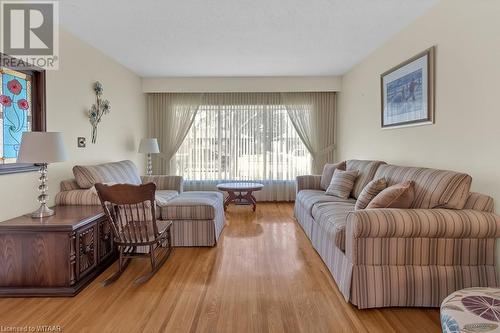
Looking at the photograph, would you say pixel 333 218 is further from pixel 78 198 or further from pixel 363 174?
pixel 78 198

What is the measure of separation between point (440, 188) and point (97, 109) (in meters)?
4.11

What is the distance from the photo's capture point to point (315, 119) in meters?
6.08

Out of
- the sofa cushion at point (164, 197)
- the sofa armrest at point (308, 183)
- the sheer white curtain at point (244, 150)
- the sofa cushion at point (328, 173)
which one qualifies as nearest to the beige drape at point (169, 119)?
Answer: the sheer white curtain at point (244, 150)

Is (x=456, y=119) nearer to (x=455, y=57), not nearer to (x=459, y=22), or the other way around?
(x=455, y=57)

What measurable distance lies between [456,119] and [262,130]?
3847 millimetres

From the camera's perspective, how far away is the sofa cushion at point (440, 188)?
7.68 feet

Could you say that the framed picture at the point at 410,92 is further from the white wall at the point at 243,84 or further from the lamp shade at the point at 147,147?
the lamp shade at the point at 147,147

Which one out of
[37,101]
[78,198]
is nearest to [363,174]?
[78,198]

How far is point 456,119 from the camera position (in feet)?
8.76

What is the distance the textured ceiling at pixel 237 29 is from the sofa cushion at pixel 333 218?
6.50ft

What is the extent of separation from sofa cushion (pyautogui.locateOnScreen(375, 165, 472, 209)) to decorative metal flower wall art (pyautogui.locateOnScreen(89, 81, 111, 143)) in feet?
12.6

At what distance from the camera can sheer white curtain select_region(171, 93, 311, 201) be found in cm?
615

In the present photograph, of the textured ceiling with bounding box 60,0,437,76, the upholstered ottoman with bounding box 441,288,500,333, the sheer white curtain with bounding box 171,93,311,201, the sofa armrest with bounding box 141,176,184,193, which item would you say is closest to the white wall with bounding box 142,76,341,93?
the sheer white curtain with bounding box 171,93,311,201

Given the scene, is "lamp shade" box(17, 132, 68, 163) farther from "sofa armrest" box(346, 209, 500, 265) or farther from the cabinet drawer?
"sofa armrest" box(346, 209, 500, 265)
